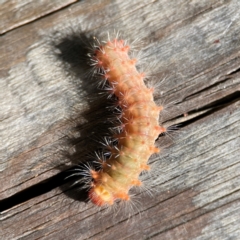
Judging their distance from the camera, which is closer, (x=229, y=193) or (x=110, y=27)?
(x=229, y=193)

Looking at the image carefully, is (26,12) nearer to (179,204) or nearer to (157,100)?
(157,100)

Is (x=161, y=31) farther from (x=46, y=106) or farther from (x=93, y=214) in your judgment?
(x=93, y=214)

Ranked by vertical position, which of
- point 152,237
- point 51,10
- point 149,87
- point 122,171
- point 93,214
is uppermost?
point 51,10

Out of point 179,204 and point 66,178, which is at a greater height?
point 66,178

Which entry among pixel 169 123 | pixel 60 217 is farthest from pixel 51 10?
pixel 60 217

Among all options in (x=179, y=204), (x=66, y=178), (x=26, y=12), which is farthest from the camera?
(x=26, y=12)

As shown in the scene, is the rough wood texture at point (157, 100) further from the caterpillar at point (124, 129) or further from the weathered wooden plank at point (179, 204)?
the caterpillar at point (124, 129)

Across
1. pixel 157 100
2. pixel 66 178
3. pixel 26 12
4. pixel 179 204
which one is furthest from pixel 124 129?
pixel 26 12

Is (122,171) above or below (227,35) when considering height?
below
